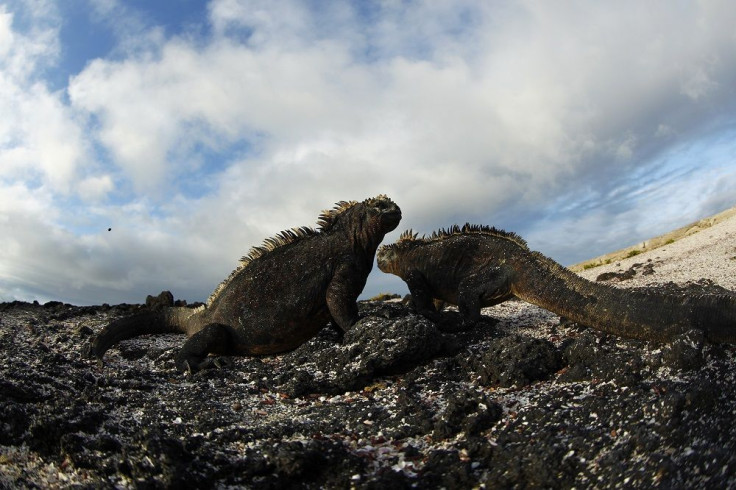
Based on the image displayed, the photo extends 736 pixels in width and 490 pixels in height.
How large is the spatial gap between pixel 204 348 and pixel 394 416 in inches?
128

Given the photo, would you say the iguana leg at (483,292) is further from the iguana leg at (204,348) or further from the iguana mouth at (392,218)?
the iguana leg at (204,348)

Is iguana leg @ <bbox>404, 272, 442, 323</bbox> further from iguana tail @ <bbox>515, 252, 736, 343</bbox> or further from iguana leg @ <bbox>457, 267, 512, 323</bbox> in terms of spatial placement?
iguana tail @ <bbox>515, 252, 736, 343</bbox>

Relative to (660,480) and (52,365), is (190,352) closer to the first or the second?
(52,365)

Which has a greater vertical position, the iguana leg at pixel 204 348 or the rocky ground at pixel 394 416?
the iguana leg at pixel 204 348

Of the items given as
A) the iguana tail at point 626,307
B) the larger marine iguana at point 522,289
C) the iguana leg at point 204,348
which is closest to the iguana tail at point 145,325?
the iguana leg at point 204,348

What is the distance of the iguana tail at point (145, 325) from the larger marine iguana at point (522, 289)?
3.15 m

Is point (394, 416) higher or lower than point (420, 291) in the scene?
lower

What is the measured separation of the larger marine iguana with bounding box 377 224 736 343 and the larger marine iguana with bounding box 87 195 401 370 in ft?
4.30

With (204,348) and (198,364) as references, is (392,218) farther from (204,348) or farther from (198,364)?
(198,364)

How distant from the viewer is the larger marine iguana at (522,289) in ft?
17.6

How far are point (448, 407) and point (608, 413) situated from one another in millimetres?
1138

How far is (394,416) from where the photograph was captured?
4719mm

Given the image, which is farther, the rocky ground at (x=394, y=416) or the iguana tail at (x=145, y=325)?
the iguana tail at (x=145, y=325)

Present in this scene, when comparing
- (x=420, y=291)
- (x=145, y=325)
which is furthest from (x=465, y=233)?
(x=145, y=325)
